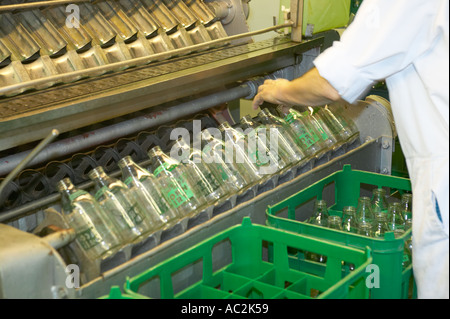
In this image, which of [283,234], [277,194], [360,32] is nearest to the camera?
[360,32]

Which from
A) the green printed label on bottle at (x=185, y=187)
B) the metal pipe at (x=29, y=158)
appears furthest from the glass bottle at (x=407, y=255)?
the metal pipe at (x=29, y=158)

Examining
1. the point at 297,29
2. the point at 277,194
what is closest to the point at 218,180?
the point at 277,194

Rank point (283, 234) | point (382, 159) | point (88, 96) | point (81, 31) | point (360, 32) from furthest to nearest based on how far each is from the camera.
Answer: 1. point (382, 159)
2. point (81, 31)
3. point (88, 96)
4. point (283, 234)
5. point (360, 32)

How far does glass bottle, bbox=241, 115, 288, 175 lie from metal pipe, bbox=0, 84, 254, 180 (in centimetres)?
42

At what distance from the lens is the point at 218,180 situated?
6.36 ft

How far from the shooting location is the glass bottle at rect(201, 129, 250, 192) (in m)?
1.97

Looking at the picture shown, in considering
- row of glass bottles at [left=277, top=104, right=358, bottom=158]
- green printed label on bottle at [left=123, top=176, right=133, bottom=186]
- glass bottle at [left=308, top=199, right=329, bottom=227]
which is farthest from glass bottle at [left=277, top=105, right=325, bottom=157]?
green printed label on bottle at [left=123, top=176, right=133, bottom=186]

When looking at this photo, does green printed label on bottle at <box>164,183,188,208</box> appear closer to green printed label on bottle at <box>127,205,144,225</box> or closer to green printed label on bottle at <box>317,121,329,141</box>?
green printed label on bottle at <box>127,205,144,225</box>

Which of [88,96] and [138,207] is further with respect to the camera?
[88,96]

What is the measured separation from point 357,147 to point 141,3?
3.65ft

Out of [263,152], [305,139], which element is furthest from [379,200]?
[263,152]

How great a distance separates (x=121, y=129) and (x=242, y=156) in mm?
505

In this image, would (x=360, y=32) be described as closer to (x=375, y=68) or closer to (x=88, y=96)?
(x=375, y=68)

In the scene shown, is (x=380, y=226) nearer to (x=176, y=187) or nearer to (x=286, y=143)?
(x=286, y=143)
